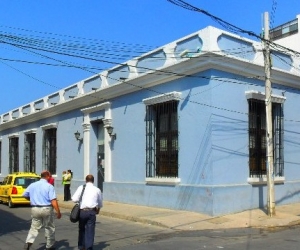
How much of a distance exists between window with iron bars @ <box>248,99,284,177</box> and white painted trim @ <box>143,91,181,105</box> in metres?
2.49

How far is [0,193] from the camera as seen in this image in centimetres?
2033

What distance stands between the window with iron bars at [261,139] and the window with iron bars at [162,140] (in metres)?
2.61

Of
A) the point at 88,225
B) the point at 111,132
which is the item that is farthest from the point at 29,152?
the point at 88,225

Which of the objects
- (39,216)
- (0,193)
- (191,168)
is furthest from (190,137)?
(0,193)

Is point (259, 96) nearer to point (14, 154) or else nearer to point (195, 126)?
point (195, 126)

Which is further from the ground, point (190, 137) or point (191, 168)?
point (190, 137)

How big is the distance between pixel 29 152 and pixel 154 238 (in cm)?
1905

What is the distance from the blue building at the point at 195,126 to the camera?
14.3m

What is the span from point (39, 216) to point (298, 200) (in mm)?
11147

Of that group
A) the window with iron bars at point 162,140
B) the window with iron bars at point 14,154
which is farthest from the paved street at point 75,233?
the window with iron bars at point 14,154

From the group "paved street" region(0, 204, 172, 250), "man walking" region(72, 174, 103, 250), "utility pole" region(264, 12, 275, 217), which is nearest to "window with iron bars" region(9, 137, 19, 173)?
"paved street" region(0, 204, 172, 250)

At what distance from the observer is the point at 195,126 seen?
14727 mm

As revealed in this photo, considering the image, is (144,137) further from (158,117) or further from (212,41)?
(212,41)

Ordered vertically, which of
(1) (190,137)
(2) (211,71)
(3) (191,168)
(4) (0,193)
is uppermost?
(2) (211,71)
